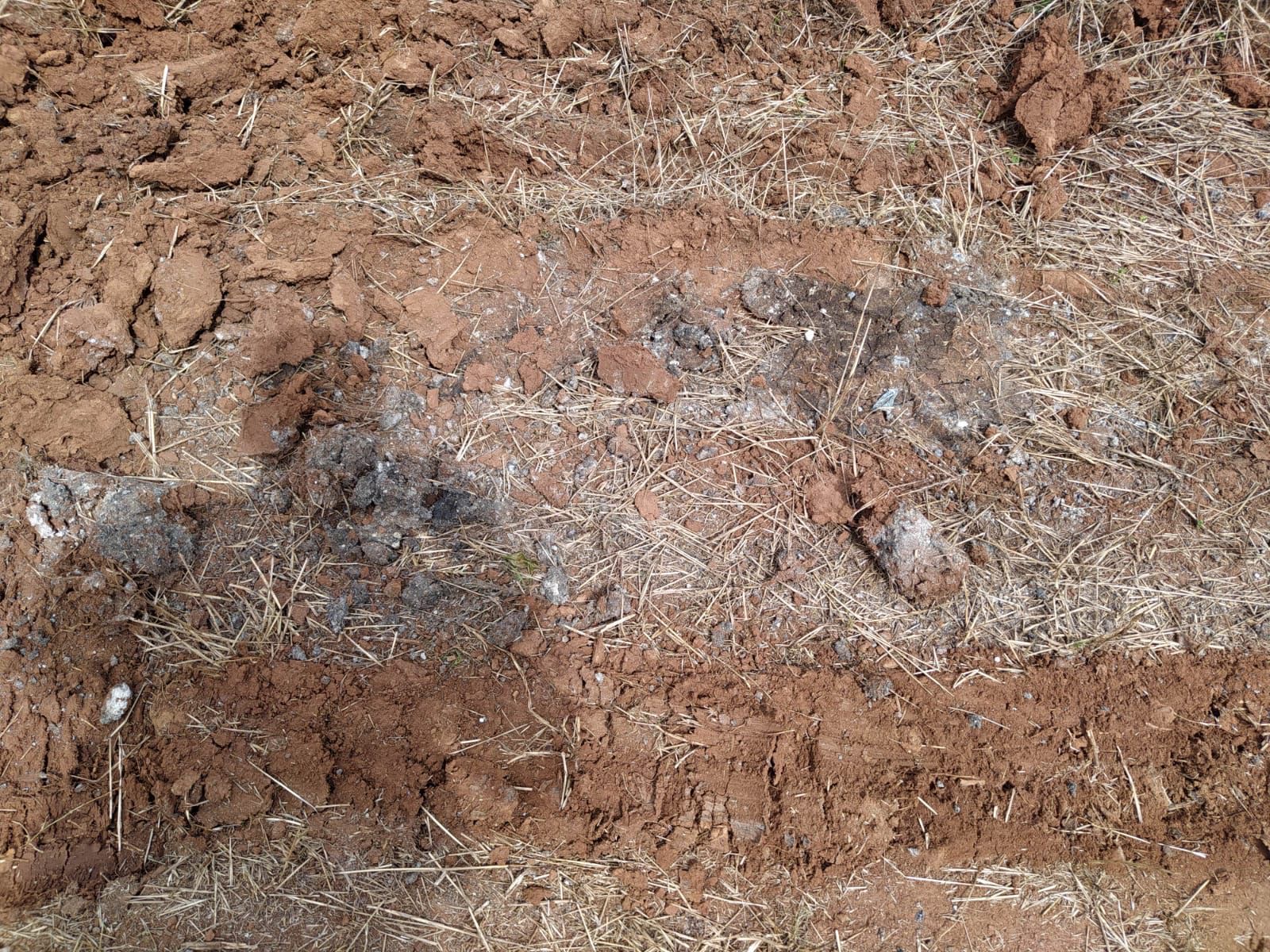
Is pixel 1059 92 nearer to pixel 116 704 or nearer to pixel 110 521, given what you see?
pixel 110 521

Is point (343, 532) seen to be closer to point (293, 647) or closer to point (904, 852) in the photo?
point (293, 647)

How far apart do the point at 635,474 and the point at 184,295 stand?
5.68 feet

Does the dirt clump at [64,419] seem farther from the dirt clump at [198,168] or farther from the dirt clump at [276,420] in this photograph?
the dirt clump at [198,168]

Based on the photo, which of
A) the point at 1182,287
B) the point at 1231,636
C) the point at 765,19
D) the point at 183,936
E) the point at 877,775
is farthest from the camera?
the point at 765,19

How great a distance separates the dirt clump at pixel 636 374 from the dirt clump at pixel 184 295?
1.43m

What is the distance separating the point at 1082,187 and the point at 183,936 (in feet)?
14.0

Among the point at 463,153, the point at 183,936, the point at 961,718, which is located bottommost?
the point at 183,936

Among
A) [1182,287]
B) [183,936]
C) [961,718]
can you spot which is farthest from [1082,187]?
[183,936]

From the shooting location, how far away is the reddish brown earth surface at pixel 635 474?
2256mm

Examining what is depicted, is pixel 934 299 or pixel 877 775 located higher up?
pixel 934 299

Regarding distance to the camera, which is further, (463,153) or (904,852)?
(463,153)

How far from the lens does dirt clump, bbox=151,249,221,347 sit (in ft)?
8.71

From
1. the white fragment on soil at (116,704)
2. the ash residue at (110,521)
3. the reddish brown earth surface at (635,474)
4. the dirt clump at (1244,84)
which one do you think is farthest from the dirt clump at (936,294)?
the white fragment on soil at (116,704)

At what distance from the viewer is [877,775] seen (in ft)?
7.70
